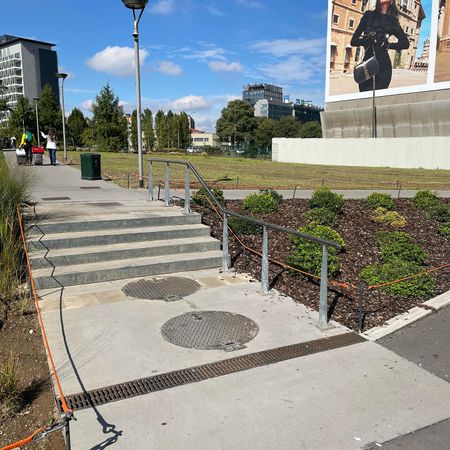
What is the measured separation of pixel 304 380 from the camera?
3.87 metres

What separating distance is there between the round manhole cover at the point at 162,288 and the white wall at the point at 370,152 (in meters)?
38.4

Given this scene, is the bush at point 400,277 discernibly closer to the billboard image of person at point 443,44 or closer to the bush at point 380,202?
the bush at point 380,202

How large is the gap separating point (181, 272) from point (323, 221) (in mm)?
3847

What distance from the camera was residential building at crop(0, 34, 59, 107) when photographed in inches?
5881

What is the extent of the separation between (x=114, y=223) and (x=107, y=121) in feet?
142

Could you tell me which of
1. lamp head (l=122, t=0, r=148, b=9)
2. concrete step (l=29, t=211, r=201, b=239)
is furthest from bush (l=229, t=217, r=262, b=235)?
lamp head (l=122, t=0, r=148, b=9)

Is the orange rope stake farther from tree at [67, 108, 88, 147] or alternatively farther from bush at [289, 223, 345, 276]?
tree at [67, 108, 88, 147]

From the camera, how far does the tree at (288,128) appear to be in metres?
115

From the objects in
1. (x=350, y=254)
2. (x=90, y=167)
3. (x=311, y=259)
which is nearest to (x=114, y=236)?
(x=311, y=259)

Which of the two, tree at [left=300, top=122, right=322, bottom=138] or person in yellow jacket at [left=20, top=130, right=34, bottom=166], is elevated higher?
tree at [left=300, top=122, right=322, bottom=138]

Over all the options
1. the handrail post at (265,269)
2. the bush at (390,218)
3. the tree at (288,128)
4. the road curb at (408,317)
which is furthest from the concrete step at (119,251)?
the tree at (288,128)

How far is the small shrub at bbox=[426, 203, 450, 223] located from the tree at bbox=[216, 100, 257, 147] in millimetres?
89903

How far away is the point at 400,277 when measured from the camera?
6434mm

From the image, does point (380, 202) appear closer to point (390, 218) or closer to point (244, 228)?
point (390, 218)
